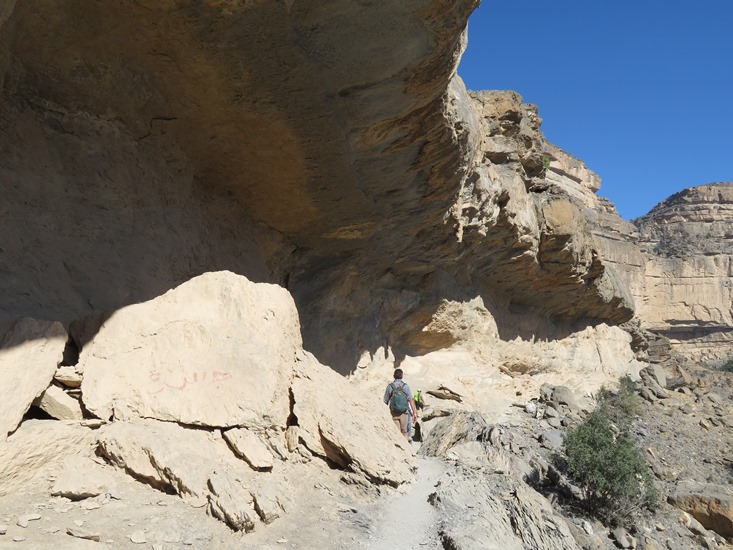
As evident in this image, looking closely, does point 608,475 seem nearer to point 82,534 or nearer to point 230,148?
point 230,148

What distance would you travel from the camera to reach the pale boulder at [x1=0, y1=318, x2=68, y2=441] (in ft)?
10.2

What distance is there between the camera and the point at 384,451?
4918 millimetres

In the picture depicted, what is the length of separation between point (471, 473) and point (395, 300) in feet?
15.9

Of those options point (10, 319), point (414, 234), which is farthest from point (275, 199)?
point (10, 319)

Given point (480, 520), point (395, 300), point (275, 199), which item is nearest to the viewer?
point (480, 520)

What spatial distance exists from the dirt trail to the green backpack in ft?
5.57

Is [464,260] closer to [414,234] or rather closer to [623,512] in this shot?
[414,234]

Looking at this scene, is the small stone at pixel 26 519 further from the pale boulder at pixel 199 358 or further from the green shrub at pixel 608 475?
the green shrub at pixel 608 475

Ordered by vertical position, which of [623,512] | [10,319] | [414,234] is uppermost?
[414,234]

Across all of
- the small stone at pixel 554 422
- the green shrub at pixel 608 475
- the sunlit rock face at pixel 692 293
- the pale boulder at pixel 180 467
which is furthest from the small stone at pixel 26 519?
the sunlit rock face at pixel 692 293

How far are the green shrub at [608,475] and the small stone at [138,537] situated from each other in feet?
21.1

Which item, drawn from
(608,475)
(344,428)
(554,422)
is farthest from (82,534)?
(554,422)

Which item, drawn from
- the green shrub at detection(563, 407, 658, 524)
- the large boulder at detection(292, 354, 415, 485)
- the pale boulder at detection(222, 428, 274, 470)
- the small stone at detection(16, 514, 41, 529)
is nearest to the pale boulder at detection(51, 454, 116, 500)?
the small stone at detection(16, 514, 41, 529)

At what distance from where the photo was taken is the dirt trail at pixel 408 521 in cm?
383
